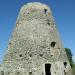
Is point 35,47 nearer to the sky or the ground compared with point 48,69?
nearer to the sky

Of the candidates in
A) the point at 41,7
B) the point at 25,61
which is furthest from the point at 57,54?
the point at 41,7

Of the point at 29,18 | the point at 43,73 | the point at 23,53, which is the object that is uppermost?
the point at 29,18

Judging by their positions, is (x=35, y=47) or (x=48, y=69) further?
(x=48, y=69)

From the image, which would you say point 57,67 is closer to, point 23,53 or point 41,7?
point 23,53

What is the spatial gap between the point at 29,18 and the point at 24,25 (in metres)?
0.73

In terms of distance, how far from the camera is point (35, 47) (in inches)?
733

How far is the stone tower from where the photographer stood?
60.3 ft

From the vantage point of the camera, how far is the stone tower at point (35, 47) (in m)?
18.4

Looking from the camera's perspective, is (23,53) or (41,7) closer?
(23,53)

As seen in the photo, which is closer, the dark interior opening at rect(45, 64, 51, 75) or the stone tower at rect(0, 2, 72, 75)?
the stone tower at rect(0, 2, 72, 75)

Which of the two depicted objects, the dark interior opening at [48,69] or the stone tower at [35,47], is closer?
the stone tower at [35,47]

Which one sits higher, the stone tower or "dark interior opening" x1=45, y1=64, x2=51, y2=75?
the stone tower

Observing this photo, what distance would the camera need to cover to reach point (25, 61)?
60.5 ft

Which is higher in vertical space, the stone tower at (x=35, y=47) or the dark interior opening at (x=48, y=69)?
the stone tower at (x=35, y=47)
